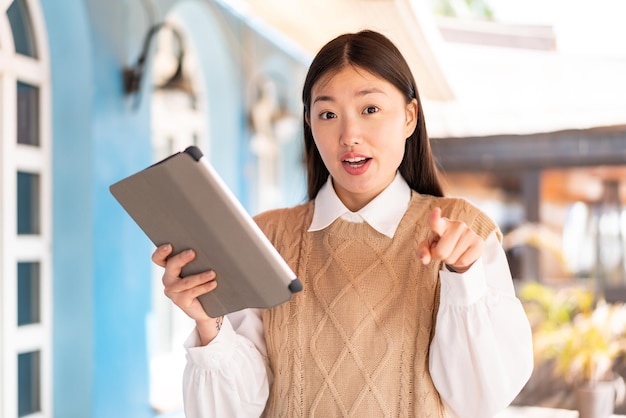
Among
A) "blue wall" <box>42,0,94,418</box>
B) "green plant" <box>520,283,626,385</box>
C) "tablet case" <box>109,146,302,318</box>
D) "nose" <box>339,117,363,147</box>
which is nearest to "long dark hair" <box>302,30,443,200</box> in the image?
"nose" <box>339,117,363,147</box>

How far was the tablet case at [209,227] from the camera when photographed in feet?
3.64

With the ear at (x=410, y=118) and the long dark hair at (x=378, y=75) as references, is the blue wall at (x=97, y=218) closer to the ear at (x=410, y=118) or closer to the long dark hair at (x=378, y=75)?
the long dark hair at (x=378, y=75)

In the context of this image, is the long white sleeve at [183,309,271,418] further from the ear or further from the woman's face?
the ear

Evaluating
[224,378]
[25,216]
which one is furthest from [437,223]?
[25,216]

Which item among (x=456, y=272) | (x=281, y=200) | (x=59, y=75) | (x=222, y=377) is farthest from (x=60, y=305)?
(x=281, y=200)

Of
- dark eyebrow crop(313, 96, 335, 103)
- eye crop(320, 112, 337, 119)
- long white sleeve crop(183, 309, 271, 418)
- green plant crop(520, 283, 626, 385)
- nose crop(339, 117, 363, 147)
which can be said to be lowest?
green plant crop(520, 283, 626, 385)

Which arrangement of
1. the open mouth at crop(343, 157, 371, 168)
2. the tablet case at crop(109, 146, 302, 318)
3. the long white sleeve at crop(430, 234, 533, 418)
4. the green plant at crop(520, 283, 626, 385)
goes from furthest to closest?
the green plant at crop(520, 283, 626, 385), the open mouth at crop(343, 157, 371, 168), the long white sleeve at crop(430, 234, 533, 418), the tablet case at crop(109, 146, 302, 318)

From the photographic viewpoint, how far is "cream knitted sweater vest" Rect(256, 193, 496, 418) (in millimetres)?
1314

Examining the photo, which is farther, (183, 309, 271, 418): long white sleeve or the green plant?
the green plant

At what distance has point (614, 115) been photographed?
779cm

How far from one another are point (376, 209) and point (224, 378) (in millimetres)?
431

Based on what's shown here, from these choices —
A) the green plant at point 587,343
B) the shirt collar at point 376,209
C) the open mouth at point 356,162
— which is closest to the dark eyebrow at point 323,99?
the open mouth at point 356,162

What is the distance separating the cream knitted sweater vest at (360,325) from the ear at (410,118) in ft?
0.47

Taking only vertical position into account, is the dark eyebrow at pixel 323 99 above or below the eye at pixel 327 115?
above
